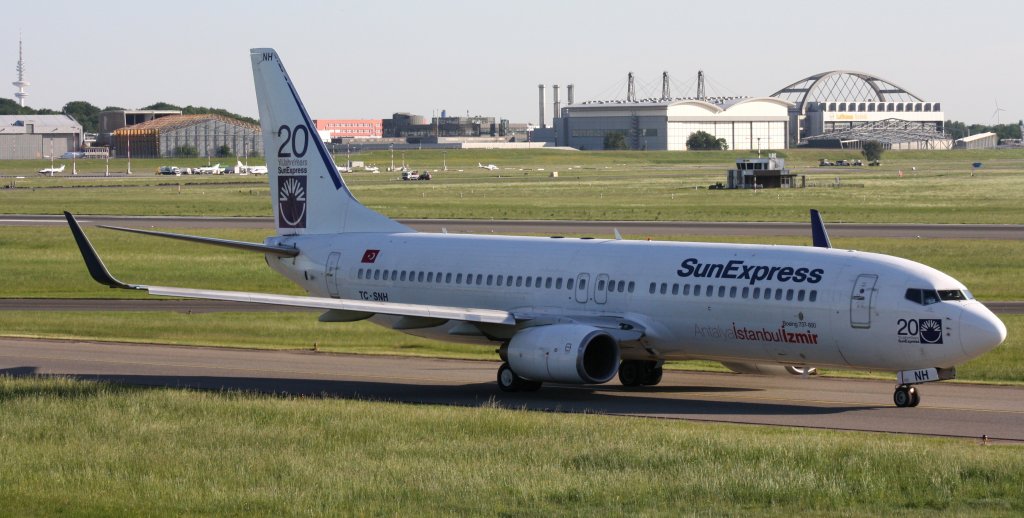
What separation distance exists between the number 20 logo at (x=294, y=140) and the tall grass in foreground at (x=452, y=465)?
1323cm

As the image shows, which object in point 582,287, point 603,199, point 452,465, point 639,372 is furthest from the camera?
point 603,199

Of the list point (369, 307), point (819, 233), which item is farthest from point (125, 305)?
point (819, 233)

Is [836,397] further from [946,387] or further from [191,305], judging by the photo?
[191,305]

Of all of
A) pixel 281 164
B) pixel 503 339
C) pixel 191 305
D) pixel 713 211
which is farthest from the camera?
pixel 713 211

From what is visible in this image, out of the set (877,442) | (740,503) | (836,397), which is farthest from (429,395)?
(740,503)

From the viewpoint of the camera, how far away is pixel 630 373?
120 ft

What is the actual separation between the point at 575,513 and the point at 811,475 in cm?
447

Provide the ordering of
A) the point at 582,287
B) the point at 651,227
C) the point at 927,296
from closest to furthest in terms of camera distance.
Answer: the point at 927,296, the point at 582,287, the point at 651,227

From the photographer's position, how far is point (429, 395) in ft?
115

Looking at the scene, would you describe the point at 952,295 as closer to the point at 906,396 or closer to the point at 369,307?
the point at 906,396

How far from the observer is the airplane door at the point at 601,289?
34781 mm

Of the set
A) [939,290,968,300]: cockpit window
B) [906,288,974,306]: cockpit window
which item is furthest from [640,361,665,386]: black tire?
[939,290,968,300]: cockpit window

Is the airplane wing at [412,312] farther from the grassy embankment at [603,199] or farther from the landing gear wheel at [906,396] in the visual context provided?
the grassy embankment at [603,199]

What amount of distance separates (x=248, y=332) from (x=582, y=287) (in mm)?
17393
